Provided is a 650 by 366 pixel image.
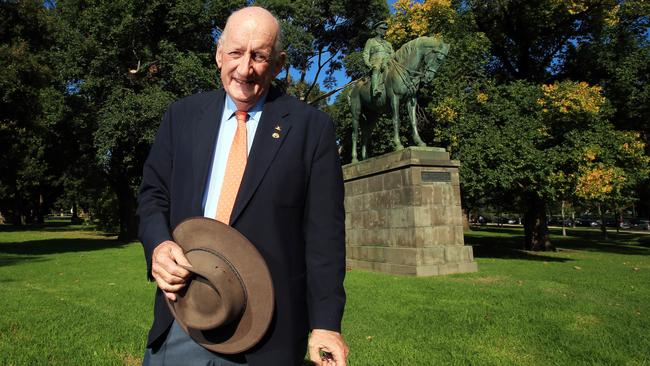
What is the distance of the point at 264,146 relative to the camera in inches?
71.9

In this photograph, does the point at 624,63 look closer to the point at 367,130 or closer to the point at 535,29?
the point at 535,29

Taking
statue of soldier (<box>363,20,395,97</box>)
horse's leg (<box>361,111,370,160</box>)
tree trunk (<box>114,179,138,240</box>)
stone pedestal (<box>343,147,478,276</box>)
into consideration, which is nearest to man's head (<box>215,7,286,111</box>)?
stone pedestal (<box>343,147,478,276</box>)

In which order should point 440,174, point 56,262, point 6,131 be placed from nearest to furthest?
1. point 440,174
2. point 56,262
3. point 6,131

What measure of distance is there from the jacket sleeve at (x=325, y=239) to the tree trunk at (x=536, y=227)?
21328 millimetres

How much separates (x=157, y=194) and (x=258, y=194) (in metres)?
0.47

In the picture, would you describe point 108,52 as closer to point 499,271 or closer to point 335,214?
point 499,271

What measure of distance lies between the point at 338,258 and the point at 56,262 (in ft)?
52.7

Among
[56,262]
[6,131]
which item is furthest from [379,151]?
[6,131]

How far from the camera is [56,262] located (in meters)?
15.0

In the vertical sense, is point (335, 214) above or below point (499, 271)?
above

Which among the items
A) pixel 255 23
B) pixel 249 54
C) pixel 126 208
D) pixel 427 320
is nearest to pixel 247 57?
pixel 249 54

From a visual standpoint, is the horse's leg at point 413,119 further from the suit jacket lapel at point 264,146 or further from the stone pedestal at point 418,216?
the suit jacket lapel at point 264,146

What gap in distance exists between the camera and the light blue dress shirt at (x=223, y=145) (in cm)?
181

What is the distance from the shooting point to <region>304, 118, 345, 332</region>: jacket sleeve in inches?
69.8
